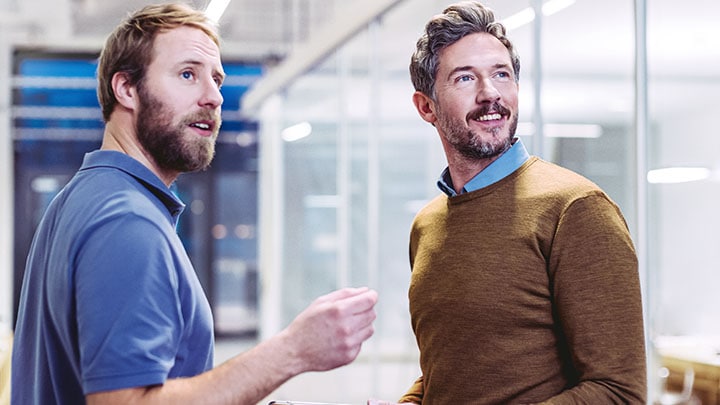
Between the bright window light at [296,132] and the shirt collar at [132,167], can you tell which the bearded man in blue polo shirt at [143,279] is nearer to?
the shirt collar at [132,167]

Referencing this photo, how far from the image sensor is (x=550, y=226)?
1.82m

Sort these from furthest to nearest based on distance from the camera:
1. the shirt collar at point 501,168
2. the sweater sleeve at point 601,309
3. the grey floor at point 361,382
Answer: the grey floor at point 361,382, the shirt collar at point 501,168, the sweater sleeve at point 601,309

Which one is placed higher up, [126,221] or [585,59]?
[585,59]

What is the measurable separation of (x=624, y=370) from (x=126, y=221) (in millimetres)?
913

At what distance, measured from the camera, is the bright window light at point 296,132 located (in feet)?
25.7

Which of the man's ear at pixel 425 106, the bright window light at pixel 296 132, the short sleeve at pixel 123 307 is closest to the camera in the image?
the short sleeve at pixel 123 307

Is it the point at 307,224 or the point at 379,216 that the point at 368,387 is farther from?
the point at 307,224

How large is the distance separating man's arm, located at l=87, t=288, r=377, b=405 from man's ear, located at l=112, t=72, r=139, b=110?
22.2 inches

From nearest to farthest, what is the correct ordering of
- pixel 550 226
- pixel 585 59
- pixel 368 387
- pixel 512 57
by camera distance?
pixel 550 226, pixel 512 57, pixel 585 59, pixel 368 387

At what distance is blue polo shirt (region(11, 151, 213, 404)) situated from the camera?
146cm

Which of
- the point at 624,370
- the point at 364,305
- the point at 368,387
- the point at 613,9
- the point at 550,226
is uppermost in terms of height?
the point at 613,9

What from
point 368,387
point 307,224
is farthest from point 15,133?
point 368,387

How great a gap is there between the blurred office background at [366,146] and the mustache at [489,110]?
2.19 ft

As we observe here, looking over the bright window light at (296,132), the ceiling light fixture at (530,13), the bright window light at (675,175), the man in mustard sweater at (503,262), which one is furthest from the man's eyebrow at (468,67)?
the bright window light at (296,132)
